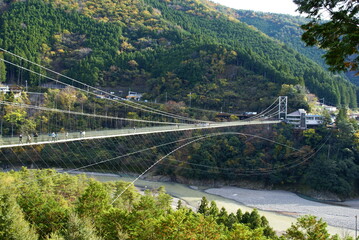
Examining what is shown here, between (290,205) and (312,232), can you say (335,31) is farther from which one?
(290,205)

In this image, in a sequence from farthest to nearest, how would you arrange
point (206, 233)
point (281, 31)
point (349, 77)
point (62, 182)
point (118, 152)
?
point (281, 31)
point (349, 77)
point (118, 152)
point (62, 182)
point (206, 233)

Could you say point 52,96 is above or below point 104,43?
below

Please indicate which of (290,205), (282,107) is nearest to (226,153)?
(290,205)

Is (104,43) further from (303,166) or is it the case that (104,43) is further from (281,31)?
(281,31)

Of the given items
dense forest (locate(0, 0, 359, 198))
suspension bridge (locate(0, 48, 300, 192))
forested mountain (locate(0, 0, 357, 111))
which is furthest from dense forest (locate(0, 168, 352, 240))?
forested mountain (locate(0, 0, 357, 111))

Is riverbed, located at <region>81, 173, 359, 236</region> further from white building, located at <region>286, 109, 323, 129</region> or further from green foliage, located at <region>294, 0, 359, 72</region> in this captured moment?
green foliage, located at <region>294, 0, 359, 72</region>

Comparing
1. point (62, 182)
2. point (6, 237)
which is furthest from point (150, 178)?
point (6, 237)

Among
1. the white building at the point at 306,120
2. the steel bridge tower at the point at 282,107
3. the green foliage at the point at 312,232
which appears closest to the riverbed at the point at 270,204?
the white building at the point at 306,120
